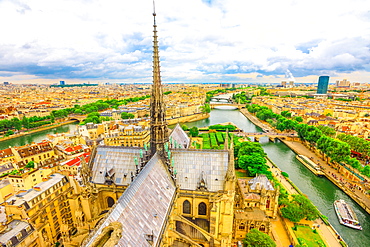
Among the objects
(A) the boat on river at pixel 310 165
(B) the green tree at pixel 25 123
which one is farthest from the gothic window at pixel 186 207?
(B) the green tree at pixel 25 123

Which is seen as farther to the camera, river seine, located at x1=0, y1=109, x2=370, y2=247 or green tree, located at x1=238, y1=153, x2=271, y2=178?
green tree, located at x1=238, y1=153, x2=271, y2=178

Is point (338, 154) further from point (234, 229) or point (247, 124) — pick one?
point (247, 124)

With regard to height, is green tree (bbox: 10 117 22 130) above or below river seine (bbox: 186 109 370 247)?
above

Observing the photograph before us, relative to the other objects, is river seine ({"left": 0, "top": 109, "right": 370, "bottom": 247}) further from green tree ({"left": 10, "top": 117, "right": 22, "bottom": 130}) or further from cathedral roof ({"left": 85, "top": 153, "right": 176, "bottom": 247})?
cathedral roof ({"left": 85, "top": 153, "right": 176, "bottom": 247})

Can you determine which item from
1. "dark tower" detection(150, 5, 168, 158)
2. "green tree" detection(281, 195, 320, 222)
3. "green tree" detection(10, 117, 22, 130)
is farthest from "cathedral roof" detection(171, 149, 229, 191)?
"green tree" detection(10, 117, 22, 130)

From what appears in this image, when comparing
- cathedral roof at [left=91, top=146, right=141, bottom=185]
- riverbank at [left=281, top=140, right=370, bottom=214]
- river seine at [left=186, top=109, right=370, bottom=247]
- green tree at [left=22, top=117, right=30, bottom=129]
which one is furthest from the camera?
green tree at [left=22, top=117, right=30, bottom=129]

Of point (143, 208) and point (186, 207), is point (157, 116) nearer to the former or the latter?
point (143, 208)

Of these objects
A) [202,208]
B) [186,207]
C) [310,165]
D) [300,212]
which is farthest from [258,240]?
[310,165]
